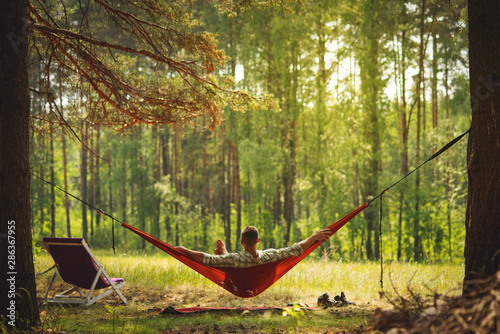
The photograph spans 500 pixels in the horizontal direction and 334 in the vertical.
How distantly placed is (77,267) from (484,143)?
3788 millimetres

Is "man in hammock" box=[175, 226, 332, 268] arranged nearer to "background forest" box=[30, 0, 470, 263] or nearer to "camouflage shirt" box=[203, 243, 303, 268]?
"camouflage shirt" box=[203, 243, 303, 268]

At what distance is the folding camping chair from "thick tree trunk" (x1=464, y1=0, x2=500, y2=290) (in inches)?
130

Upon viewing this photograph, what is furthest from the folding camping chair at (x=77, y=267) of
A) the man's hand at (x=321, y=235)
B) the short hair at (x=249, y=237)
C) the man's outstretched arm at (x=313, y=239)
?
the man's hand at (x=321, y=235)

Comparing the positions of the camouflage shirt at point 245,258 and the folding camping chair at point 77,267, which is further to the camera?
the folding camping chair at point 77,267

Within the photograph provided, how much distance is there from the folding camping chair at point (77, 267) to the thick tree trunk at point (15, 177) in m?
0.91

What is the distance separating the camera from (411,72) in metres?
13.1

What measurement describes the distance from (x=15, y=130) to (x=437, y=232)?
37.7 ft

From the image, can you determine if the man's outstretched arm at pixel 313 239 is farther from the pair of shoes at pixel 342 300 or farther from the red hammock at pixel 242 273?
the pair of shoes at pixel 342 300

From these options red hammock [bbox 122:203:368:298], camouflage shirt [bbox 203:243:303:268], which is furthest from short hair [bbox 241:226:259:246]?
red hammock [bbox 122:203:368:298]

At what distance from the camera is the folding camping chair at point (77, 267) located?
13.0 feet

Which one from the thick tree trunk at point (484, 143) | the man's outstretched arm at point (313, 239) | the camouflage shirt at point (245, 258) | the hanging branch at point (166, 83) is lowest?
the camouflage shirt at point (245, 258)

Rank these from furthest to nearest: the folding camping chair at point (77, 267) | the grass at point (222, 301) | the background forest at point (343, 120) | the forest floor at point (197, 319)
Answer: the background forest at point (343, 120) → the folding camping chair at point (77, 267) → the grass at point (222, 301) → the forest floor at point (197, 319)

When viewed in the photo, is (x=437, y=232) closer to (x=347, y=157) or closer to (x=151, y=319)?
(x=347, y=157)

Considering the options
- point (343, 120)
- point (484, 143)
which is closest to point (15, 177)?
point (484, 143)
